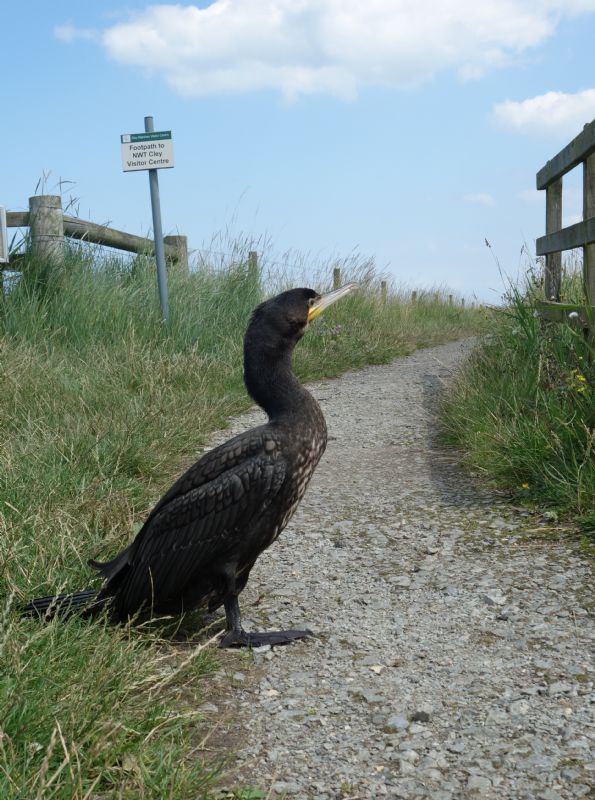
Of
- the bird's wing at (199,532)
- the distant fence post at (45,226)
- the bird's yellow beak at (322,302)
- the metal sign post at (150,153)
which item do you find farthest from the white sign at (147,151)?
the bird's wing at (199,532)

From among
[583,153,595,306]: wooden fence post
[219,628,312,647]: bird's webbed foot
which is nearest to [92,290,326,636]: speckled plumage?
[219,628,312,647]: bird's webbed foot

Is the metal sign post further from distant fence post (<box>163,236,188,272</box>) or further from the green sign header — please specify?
distant fence post (<box>163,236,188,272</box>)

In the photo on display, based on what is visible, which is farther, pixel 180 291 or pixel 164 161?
pixel 180 291

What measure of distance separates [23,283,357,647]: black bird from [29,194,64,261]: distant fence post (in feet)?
22.9

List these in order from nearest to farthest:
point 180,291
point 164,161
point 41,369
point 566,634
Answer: point 566,634, point 41,369, point 164,161, point 180,291

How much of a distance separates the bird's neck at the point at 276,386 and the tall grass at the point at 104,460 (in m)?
0.96

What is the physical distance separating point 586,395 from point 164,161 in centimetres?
622

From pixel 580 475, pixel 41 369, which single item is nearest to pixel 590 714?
pixel 580 475

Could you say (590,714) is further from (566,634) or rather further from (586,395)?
(586,395)

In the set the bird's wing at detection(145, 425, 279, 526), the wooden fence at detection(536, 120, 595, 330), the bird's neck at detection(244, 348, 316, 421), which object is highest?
the wooden fence at detection(536, 120, 595, 330)

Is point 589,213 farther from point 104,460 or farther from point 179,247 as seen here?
point 179,247

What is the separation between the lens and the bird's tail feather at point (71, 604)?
117 inches

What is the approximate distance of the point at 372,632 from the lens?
11.0ft

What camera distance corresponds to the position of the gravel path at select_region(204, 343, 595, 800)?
2.44m
